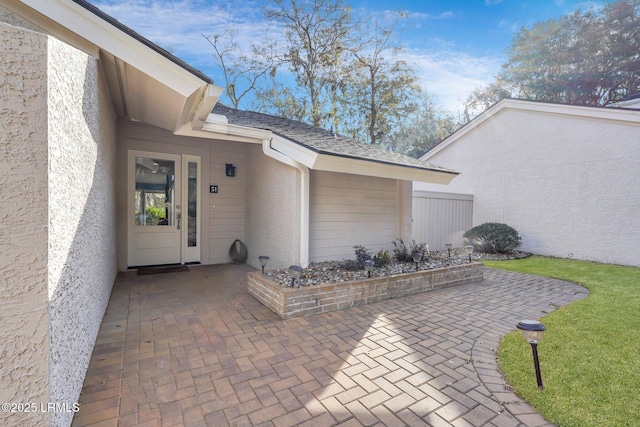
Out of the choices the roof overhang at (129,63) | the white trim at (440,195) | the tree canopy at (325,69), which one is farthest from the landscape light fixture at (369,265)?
the tree canopy at (325,69)

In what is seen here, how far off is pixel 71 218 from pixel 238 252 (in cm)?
610

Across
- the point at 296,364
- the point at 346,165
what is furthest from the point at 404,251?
the point at 296,364

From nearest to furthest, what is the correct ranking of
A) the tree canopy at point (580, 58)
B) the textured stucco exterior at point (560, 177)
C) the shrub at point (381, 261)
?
1. the shrub at point (381, 261)
2. the textured stucco exterior at point (560, 177)
3. the tree canopy at point (580, 58)

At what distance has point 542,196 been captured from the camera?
1136cm

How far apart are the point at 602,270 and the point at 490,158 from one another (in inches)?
233

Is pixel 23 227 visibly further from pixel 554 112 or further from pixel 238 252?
pixel 554 112

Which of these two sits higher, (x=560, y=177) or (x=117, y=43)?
(x=117, y=43)

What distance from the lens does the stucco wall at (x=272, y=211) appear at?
622 centimetres

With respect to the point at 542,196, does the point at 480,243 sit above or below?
below

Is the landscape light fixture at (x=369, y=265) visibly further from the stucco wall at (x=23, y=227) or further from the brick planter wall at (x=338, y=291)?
the stucco wall at (x=23, y=227)

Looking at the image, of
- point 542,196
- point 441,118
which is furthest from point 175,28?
point 441,118

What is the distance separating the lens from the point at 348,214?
746 cm

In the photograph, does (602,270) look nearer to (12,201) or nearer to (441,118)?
(12,201)

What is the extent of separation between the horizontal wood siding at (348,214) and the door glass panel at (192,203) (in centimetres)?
341
